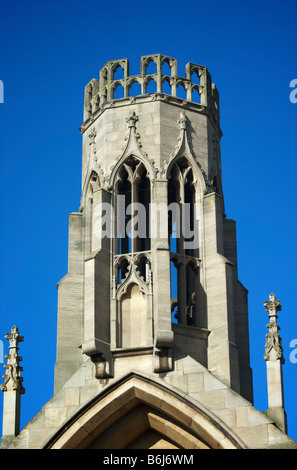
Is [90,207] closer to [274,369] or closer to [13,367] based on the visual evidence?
[13,367]

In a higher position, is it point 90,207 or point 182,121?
point 182,121

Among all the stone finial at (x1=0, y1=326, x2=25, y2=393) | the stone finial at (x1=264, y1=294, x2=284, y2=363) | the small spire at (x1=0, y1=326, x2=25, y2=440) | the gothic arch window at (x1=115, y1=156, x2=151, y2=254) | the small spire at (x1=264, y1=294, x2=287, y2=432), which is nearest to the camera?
the small spire at (x1=264, y1=294, x2=287, y2=432)

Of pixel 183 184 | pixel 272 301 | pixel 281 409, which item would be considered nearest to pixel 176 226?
pixel 183 184

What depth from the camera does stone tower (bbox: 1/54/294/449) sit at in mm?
32312

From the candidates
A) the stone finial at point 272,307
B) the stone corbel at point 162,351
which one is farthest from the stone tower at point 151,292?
the stone finial at point 272,307

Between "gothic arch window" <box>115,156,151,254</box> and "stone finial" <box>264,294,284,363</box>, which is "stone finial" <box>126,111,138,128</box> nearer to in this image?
"gothic arch window" <box>115,156,151,254</box>

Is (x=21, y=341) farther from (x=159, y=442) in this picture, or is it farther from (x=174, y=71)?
(x=174, y=71)

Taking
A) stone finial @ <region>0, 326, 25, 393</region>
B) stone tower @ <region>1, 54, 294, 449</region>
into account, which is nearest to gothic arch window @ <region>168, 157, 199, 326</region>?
stone tower @ <region>1, 54, 294, 449</region>

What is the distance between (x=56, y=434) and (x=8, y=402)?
5.18ft

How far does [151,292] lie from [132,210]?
255cm

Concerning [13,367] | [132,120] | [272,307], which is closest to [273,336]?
[272,307]

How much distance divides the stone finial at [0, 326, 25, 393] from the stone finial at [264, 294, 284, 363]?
223 inches

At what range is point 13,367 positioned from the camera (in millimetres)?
33531

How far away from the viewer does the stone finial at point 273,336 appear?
1280 inches
